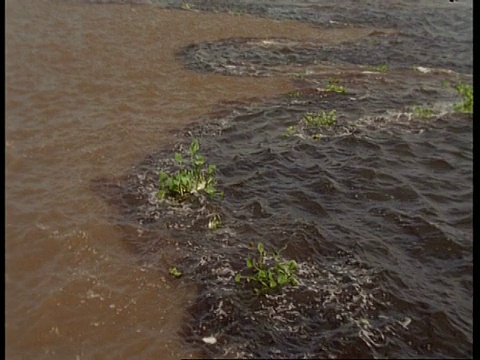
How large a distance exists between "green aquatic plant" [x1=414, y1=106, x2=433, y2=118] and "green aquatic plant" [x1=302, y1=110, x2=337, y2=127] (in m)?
2.24

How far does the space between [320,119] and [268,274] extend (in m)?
5.91

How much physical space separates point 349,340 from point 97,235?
161 inches

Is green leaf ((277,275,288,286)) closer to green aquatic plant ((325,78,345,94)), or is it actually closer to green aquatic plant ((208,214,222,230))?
green aquatic plant ((208,214,222,230))

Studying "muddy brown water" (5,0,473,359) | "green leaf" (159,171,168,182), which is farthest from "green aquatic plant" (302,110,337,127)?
"green leaf" (159,171,168,182)

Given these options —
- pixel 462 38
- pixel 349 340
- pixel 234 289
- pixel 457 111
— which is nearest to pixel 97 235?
pixel 234 289

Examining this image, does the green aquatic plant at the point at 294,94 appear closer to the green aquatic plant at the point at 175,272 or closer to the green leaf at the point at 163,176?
the green leaf at the point at 163,176

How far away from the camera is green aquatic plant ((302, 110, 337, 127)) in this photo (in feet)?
37.2

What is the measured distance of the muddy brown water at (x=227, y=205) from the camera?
5.80 m

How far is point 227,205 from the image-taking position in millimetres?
8320

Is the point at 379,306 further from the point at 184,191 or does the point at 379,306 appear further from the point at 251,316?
the point at 184,191

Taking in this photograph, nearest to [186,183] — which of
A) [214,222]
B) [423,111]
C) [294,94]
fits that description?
[214,222]

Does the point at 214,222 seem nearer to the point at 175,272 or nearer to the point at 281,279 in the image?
the point at 175,272

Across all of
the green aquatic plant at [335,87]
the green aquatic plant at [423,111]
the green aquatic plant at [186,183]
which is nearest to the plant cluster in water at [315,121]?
the green aquatic plant at [335,87]
